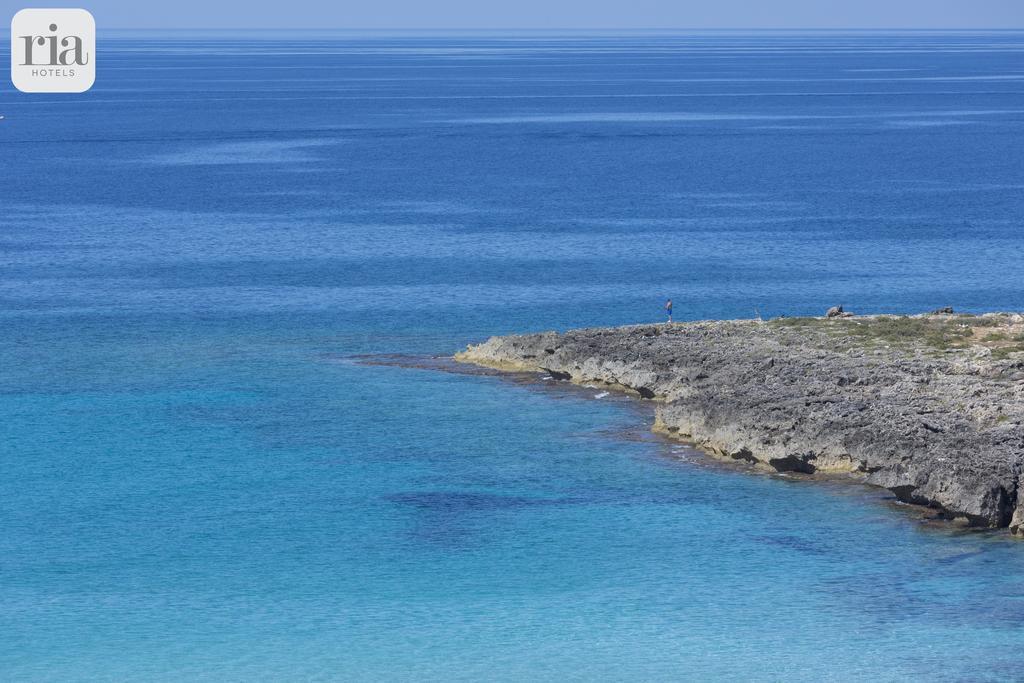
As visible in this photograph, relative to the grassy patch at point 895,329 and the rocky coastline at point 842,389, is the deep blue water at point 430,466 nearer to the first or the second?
the rocky coastline at point 842,389

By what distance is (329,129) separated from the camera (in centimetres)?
16175

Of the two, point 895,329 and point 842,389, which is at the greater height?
point 895,329

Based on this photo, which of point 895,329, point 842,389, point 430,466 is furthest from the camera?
point 895,329

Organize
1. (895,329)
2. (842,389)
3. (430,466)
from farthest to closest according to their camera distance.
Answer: (895,329) < (842,389) < (430,466)

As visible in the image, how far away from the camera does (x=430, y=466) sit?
151ft

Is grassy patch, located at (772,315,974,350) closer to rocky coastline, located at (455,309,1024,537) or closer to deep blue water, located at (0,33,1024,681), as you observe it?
rocky coastline, located at (455,309,1024,537)

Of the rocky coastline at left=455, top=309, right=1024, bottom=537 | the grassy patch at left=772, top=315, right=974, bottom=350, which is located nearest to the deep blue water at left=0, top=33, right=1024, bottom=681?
the rocky coastline at left=455, top=309, right=1024, bottom=537

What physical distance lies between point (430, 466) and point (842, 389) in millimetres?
11429

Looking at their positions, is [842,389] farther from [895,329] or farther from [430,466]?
[430,466]

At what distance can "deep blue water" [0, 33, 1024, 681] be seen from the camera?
33.7 metres

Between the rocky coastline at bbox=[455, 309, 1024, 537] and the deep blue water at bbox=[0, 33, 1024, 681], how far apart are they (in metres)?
1.09

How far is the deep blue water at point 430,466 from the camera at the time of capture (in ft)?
111

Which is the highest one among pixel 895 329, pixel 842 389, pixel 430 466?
pixel 895 329

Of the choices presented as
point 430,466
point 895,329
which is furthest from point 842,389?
point 430,466
